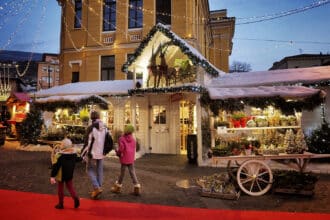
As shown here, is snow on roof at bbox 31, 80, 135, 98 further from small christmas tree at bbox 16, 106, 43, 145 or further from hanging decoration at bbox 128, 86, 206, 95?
hanging decoration at bbox 128, 86, 206, 95

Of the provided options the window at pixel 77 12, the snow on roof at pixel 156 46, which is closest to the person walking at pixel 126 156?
the snow on roof at pixel 156 46

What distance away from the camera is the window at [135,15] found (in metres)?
19.1

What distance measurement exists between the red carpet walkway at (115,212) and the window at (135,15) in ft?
49.3

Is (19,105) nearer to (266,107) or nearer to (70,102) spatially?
(70,102)

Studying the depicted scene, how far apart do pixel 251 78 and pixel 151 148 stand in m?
5.92

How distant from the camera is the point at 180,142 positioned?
13688 mm

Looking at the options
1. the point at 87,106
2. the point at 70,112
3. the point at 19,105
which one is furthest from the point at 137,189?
the point at 19,105

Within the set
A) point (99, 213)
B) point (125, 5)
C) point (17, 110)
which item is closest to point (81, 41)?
point (125, 5)

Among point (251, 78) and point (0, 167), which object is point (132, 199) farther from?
point (251, 78)

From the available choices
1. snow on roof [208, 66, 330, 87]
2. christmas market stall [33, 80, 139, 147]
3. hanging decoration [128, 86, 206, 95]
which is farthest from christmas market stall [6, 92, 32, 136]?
snow on roof [208, 66, 330, 87]

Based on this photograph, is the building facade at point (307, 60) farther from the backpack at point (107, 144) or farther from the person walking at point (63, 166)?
the person walking at point (63, 166)

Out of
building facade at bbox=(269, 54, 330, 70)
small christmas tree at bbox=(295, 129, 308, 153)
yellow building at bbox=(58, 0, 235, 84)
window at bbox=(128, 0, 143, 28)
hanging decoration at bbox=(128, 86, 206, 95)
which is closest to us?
small christmas tree at bbox=(295, 129, 308, 153)

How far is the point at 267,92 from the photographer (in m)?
10.3

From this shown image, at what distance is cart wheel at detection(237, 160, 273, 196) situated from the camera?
6.77m
